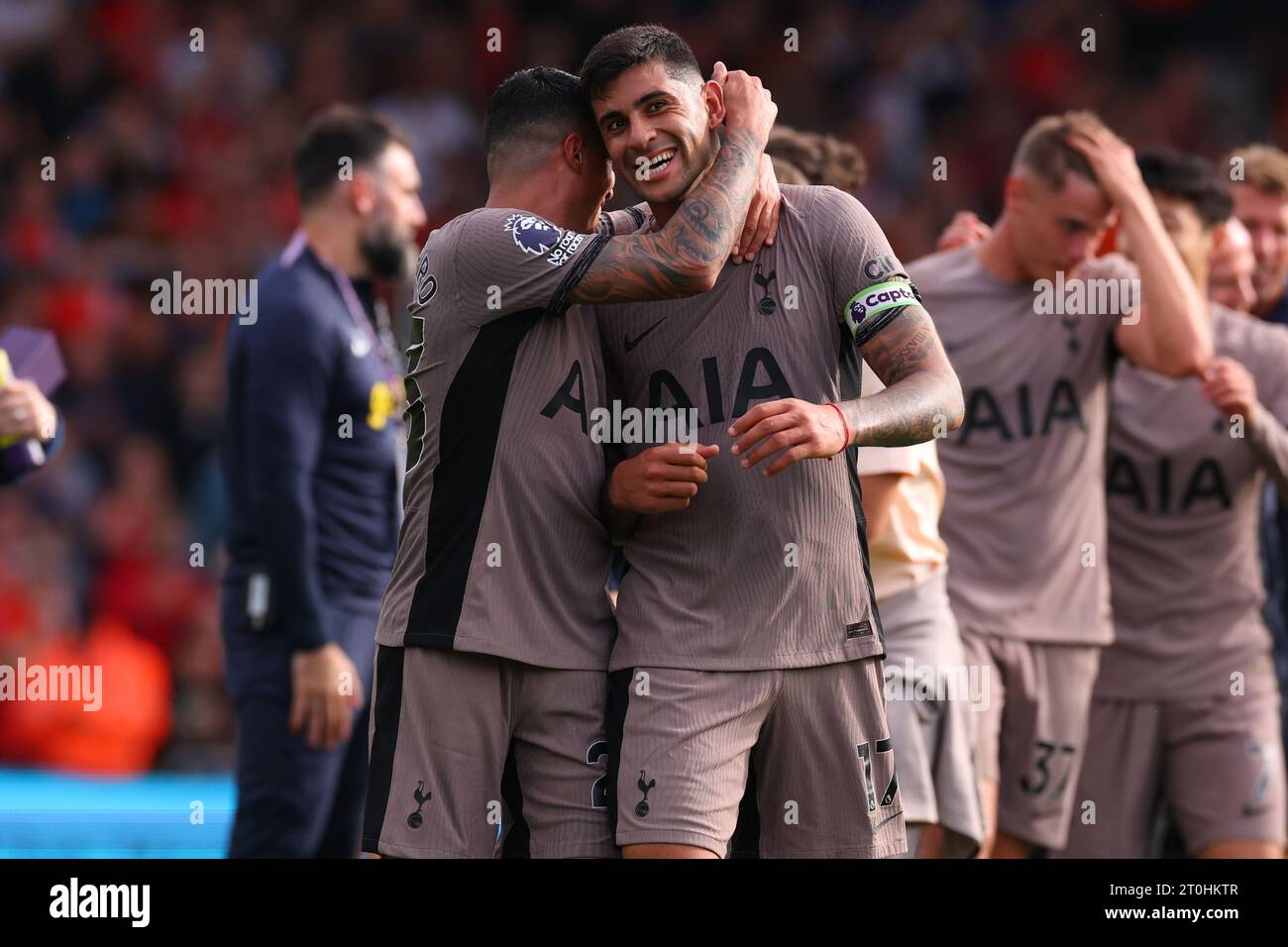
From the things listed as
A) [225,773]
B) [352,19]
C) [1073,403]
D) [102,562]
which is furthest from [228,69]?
[1073,403]

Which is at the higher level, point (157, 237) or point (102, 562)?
point (157, 237)

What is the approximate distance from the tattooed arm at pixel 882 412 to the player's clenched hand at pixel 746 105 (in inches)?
18.7

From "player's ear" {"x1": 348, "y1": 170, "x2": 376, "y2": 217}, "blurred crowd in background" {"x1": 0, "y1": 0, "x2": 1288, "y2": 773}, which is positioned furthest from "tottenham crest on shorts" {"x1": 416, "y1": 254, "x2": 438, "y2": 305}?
"blurred crowd in background" {"x1": 0, "y1": 0, "x2": 1288, "y2": 773}

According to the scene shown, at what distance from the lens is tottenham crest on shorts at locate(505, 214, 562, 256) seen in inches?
138

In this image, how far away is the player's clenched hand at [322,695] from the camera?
554cm

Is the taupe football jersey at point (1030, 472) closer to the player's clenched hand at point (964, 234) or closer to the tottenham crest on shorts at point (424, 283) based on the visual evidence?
the player's clenched hand at point (964, 234)

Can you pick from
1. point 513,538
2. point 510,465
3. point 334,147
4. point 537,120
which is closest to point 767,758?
point 513,538

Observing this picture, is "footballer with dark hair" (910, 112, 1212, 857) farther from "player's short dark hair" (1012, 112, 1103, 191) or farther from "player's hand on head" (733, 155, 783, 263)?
"player's hand on head" (733, 155, 783, 263)

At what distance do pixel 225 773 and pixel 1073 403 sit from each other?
4.63m

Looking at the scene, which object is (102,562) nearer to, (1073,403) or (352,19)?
(352,19)

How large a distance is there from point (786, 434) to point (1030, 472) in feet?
7.88
